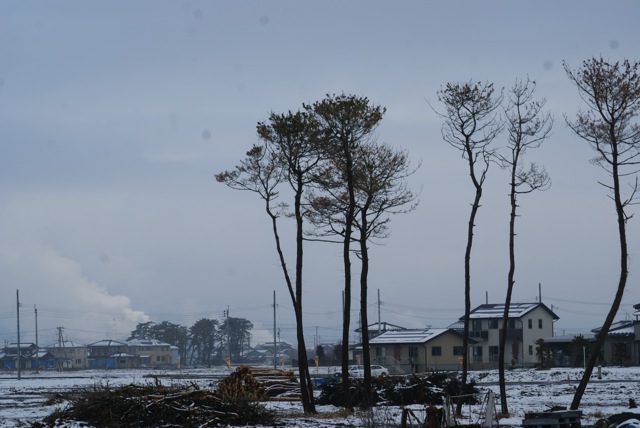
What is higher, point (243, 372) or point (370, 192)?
point (370, 192)

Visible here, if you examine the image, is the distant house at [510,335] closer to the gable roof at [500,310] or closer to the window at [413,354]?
the gable roof at [500,310]

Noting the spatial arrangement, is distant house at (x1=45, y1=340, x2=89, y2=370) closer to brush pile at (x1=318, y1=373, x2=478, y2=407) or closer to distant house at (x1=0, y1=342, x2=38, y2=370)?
distant house at (x1=0, y1=342, x2=38, y2=370)

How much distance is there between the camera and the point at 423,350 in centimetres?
8712

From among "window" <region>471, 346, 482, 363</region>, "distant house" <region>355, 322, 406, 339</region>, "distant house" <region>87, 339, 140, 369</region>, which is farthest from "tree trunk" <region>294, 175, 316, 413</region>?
"distant house" <region>87, 339, 140, 369</region>

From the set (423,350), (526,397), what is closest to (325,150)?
(526,397)

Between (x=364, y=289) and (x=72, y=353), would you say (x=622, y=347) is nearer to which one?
(x=364, y=289)

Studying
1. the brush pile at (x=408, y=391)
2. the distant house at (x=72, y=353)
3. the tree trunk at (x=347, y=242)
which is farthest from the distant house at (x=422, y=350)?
the distant house at (x=72, y=353)

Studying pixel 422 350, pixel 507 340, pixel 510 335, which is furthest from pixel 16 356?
pixel 510 335

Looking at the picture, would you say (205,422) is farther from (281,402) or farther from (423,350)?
(423,350)

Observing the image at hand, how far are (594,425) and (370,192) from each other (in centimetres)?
1303

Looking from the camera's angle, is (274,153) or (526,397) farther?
(526,397)

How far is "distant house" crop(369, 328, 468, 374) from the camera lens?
86.7m

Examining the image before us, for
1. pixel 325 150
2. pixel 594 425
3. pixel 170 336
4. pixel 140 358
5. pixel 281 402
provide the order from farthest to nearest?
pixel 170 336 → pixel 140 358 → pixel 281 402 → pixel 325 150 → pixel 594 425

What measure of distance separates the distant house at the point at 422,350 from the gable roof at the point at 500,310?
11.5ft
